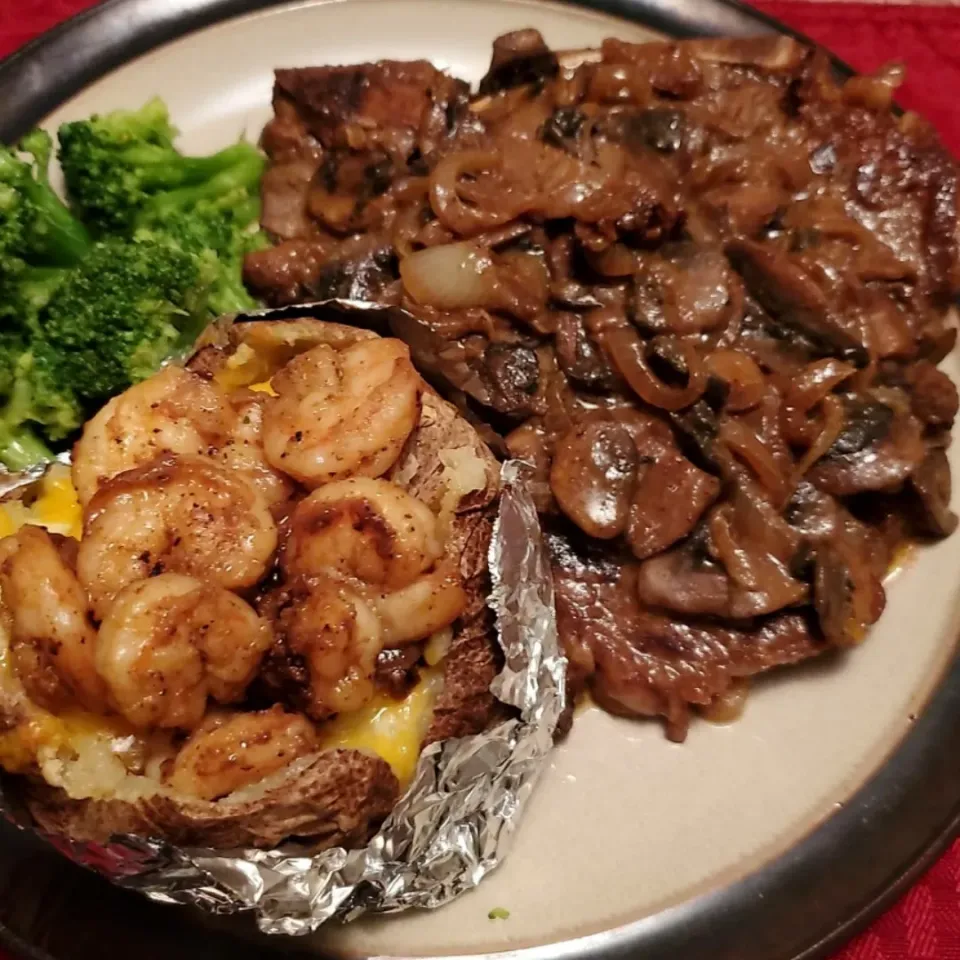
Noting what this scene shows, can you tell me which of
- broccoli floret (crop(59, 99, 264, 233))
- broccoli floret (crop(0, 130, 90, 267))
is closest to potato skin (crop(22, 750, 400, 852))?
broccoli floret (crop(0, 130, 90, 267))

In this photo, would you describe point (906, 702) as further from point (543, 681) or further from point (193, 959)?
point (193, 959)

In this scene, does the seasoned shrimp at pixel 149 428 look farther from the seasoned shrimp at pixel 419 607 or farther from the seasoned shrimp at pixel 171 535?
the seasoned shrimp at pixel 419 607

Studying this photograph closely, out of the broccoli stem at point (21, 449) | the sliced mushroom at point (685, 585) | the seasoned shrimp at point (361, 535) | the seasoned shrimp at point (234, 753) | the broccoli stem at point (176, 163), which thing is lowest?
the sliced mushroom at point (685, 585)

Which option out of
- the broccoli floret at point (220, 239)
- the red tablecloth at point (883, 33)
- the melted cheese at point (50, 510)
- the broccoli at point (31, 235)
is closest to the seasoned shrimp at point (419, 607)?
the melted cheese at point (50, 510)

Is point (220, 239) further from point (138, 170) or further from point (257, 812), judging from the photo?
point (257, 812)

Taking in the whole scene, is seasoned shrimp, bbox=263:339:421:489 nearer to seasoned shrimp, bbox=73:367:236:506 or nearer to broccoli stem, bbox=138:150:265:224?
seasoned shrimp, bbox=73:367:236:506

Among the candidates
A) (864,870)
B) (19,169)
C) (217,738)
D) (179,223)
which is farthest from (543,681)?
(19,169)
